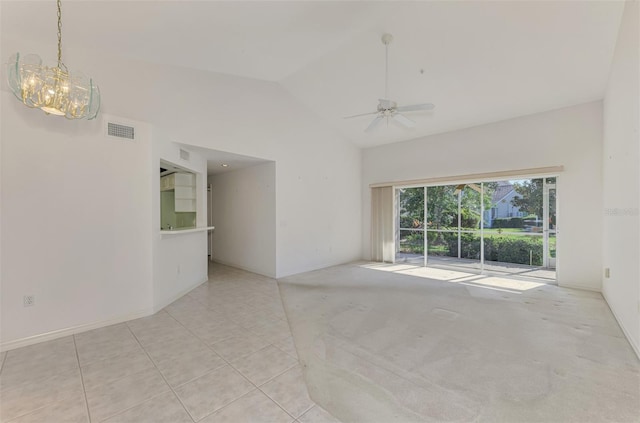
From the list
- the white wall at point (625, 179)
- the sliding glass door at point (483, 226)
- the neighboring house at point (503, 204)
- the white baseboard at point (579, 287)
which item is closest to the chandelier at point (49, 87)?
the white wall at point (625, 179)

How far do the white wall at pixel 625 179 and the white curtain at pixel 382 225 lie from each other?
4.08 metres

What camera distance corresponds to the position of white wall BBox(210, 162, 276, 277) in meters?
5.64

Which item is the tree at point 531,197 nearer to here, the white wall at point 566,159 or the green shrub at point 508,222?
the green shrub at point 508,222

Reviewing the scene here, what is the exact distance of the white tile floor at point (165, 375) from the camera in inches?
71.6

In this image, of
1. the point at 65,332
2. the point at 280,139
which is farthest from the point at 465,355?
the point at 280,139

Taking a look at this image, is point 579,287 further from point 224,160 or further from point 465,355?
point 224,160

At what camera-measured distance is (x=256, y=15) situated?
3.00 metres

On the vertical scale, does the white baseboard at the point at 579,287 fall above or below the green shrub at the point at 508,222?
below

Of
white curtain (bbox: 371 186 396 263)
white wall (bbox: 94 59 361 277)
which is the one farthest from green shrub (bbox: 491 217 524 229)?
white wall (bbox: 94 59 361 277)

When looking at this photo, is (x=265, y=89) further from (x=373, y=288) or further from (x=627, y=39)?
(x=627, y=39)

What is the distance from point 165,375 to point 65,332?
5.46 feet

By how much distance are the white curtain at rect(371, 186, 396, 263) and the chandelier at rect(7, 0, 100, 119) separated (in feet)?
20.9

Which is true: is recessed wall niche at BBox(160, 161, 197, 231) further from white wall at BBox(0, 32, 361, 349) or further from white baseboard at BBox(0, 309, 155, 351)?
white baseboard at BBox(0, 309, 155, 351)

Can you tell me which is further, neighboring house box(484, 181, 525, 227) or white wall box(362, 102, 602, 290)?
neighboring house box(484, 181, 525, 227)
